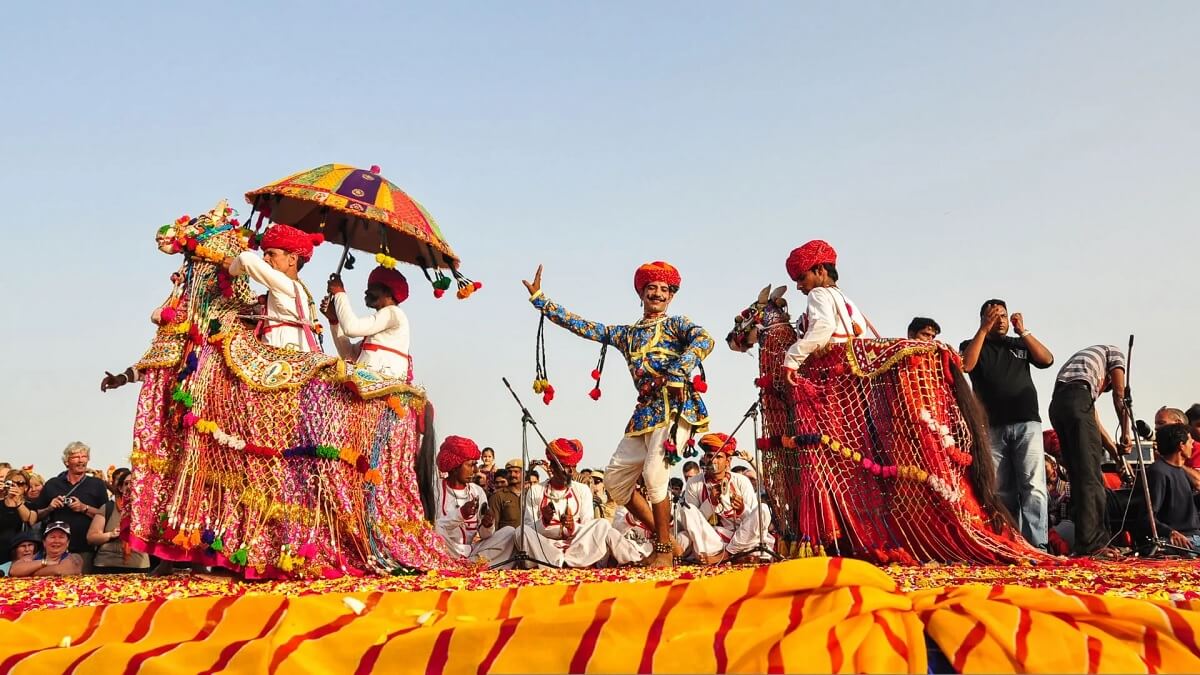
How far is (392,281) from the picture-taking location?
6844 millimetres

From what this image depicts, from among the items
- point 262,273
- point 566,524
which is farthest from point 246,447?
point 566,524

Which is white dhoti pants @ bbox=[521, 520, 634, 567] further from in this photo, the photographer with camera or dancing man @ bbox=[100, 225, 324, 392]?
the photographer with camera

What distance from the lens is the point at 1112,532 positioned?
23.8ft

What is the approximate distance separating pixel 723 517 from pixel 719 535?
32 cm

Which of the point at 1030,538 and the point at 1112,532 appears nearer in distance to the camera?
the point at 1030,538

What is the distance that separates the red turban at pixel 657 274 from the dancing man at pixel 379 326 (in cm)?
169

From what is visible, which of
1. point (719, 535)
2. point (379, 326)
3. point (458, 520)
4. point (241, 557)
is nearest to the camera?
point (241, 557)

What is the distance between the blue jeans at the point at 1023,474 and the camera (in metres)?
6.74

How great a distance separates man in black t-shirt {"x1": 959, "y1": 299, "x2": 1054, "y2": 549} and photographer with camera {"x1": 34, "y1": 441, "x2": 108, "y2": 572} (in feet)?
22.4

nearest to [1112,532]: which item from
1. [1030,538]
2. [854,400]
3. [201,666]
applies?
[1030,538]

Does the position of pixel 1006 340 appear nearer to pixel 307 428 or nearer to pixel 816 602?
pixel 307 428

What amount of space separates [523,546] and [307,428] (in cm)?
262

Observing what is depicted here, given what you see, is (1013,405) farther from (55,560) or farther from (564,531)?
(55,560)

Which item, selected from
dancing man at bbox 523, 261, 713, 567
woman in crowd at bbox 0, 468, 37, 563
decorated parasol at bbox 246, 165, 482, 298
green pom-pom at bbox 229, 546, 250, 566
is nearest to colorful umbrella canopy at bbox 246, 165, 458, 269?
decorated parasol at bbox 246, 165, 482, 298
